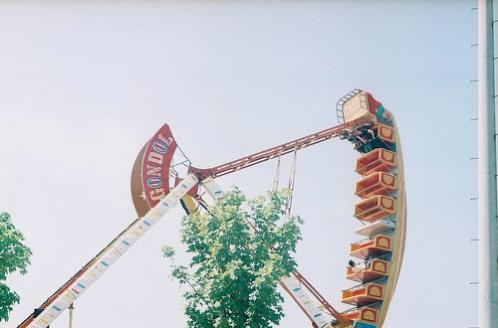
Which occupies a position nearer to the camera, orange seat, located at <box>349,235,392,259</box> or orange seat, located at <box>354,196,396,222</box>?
orange seat, located at <box>349,235,392,259</box>

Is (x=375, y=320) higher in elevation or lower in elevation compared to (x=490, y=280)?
higher

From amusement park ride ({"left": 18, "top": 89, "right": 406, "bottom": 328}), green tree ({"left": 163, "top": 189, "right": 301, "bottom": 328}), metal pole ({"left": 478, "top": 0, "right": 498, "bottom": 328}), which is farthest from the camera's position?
amusement park ride ({"left": 18, "top": 89, "right": 406, "bottom": 328})

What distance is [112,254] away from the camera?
37219mm

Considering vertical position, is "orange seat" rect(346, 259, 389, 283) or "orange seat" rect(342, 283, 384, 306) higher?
"orange seat" rect(346, 259, 389, 283)

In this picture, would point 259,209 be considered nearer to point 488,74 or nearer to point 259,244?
point 259,244

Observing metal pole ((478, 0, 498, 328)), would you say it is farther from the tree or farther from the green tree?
the tree

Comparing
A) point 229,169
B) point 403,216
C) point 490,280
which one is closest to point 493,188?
point 490,280

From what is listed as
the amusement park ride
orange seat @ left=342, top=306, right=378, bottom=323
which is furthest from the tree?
orange seat @ left=342, top=306, right=378, bottom=323

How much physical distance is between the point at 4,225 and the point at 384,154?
2110cm

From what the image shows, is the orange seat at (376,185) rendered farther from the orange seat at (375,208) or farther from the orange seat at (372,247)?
the orange seat at (372,247)

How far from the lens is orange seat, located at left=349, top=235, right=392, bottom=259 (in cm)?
3988

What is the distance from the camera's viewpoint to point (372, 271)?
3969 centimetres

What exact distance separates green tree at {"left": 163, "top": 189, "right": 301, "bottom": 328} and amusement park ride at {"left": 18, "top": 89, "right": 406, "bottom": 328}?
6.14 meters

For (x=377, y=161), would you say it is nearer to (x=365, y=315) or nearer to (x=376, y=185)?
(x=376, y=185)
